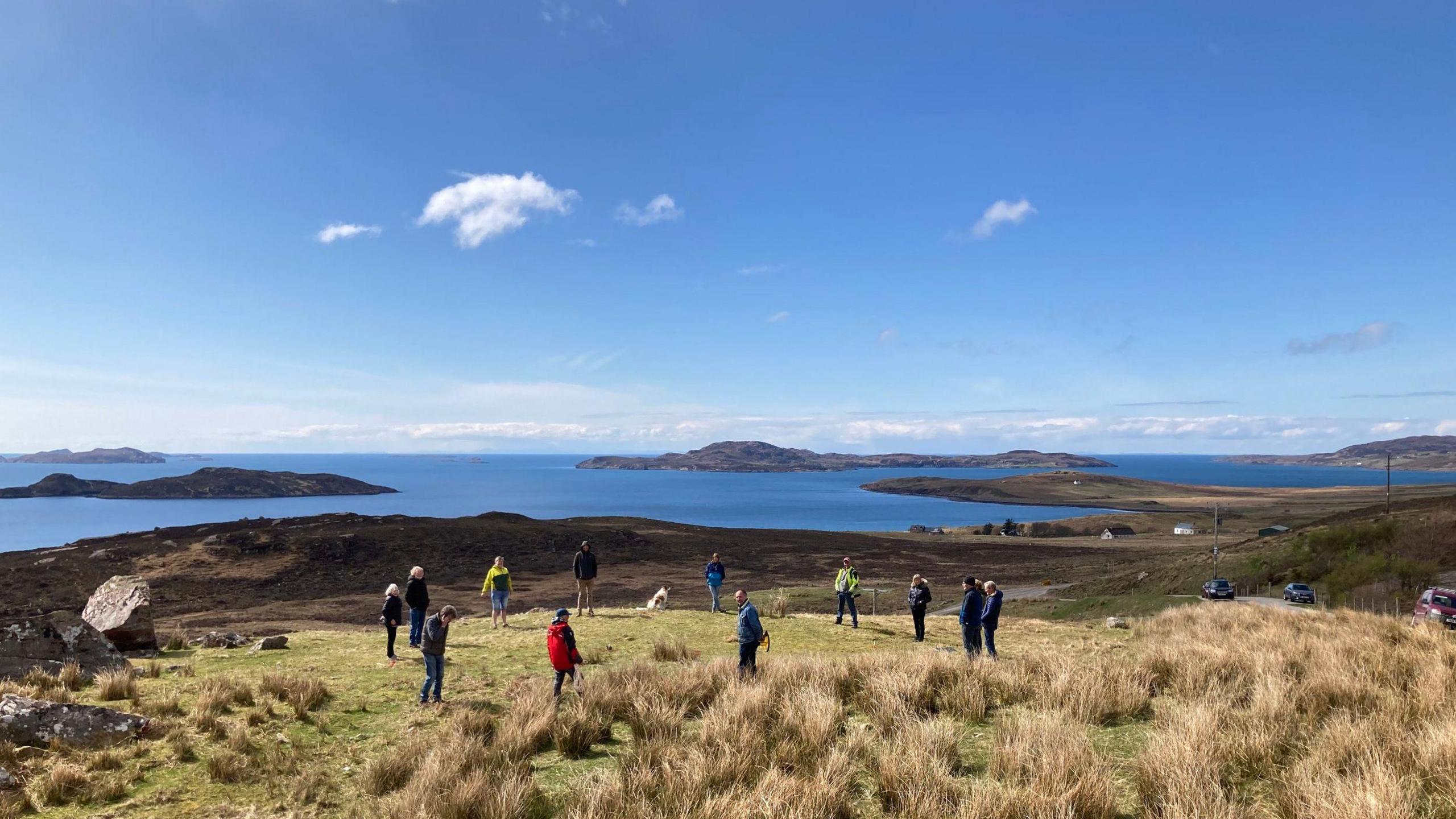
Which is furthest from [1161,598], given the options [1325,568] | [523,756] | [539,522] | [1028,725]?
[539,522]

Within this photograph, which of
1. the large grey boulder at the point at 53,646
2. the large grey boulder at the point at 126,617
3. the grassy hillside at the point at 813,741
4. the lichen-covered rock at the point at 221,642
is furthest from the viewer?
the lichen-covered rock at the point at 221,642

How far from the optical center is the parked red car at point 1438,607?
70.6 feet

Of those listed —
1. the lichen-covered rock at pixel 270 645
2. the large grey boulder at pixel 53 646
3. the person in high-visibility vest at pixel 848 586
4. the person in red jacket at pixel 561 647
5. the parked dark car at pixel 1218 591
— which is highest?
the person in red jacket at pixel 561 647

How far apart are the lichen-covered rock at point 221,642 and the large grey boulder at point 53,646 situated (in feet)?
13.6

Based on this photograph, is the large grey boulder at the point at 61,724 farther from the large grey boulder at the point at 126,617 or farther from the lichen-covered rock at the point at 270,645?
the large grey boulder at the point at 126,617

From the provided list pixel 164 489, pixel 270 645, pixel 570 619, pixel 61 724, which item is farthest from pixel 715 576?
pixel 164 489

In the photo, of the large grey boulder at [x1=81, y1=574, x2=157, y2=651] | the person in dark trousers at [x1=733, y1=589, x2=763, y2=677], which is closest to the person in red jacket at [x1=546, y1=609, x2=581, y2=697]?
the person in dark trousers at [x1=733, y1=589, x2=763, y2=677]

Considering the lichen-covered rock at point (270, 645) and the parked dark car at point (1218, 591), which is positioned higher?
the lichen-covered rock at point (270, 645)

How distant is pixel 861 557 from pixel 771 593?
32.4 meters

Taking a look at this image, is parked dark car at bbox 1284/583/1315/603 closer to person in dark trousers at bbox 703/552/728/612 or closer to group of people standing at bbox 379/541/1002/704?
group of people standing at bbox 379/541/1002/704

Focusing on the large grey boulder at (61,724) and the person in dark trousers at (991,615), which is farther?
the person in dark trousers at (991,615)

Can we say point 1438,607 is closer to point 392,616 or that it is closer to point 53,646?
point 392,616

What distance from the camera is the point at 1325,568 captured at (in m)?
40.0

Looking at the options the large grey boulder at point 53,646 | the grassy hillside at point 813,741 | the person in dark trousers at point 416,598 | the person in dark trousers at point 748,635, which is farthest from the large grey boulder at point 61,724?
the person in dark trousers at point 748,635
